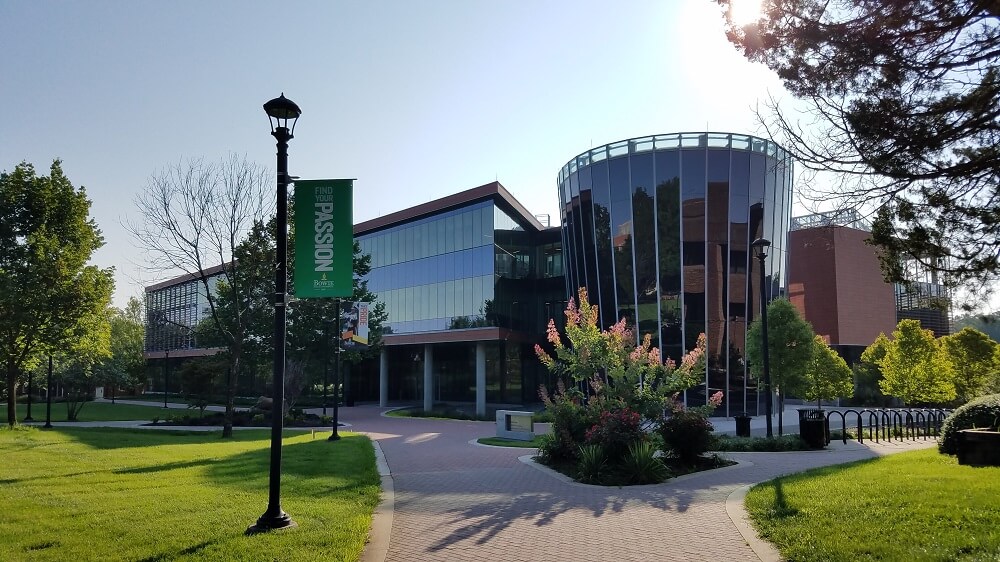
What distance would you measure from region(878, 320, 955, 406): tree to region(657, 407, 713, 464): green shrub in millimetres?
21454

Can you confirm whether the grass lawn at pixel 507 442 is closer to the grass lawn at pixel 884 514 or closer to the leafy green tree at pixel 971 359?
the grass lawn at pixel 884 514

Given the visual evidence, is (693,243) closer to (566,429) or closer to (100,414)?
(566,429)

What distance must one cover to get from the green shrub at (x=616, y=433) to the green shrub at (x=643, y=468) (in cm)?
31

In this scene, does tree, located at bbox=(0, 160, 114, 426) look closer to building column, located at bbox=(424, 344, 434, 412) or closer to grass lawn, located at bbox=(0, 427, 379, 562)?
grass lawn, located at bbox=(0, 427, 379, 562)

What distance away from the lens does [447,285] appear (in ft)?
133

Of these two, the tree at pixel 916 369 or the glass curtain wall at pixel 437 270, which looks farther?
the glass curtain wall at pixel 437 270

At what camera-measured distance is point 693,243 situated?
31969 millimetres

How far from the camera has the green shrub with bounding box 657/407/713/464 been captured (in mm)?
12773

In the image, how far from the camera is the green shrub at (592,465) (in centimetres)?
1141

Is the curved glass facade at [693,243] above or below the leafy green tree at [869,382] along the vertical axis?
above

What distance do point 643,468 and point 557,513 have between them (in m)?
3.14

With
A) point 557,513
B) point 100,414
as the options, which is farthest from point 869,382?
point 100,414

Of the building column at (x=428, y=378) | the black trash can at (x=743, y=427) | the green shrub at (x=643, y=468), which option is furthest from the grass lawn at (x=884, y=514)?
the building column at (x=428, y=378)

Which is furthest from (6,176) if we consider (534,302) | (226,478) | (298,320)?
(534,302)
